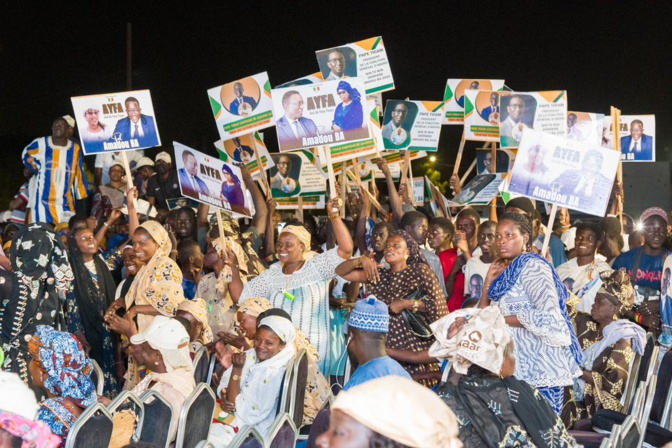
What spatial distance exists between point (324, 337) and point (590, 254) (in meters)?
2.46

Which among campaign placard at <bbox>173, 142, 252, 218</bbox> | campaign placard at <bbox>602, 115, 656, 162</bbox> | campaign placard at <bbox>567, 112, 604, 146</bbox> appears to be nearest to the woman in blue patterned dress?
campaign placard at <bbox>173, 142, 252, 218</bbox>

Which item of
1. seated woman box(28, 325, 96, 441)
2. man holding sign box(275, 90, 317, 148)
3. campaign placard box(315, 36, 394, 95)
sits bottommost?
seated woman box(28, 325, 96, 441)

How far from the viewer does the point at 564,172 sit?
5.91 m

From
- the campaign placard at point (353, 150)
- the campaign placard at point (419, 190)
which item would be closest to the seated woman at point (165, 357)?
the campaign placard at point (353, 150)

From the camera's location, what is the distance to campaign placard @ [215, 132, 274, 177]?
9.42 meters

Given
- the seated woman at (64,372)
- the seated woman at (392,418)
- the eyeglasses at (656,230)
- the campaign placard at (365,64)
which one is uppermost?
the campaign placard at (365,64)

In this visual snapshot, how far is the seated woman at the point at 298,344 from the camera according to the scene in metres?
5.01

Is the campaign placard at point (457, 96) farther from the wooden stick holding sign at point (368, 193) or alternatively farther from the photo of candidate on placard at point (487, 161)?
the wooden stick holding sign at point (368, 193)

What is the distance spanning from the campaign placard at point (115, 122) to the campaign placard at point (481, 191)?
113 inches

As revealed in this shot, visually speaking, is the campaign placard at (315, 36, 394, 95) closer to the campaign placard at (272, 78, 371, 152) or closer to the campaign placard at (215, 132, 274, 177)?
the campaign placard at (215, 132, 274, 177)

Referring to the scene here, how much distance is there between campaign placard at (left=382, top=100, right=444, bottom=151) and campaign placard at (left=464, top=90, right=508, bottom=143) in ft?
1.06

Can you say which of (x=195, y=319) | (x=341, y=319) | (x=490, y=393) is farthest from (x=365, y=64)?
(x=490, y=393)

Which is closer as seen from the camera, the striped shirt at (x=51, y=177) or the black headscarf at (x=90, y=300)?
the black headscarf at (x=90, y=300)

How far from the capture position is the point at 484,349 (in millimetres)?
3369
